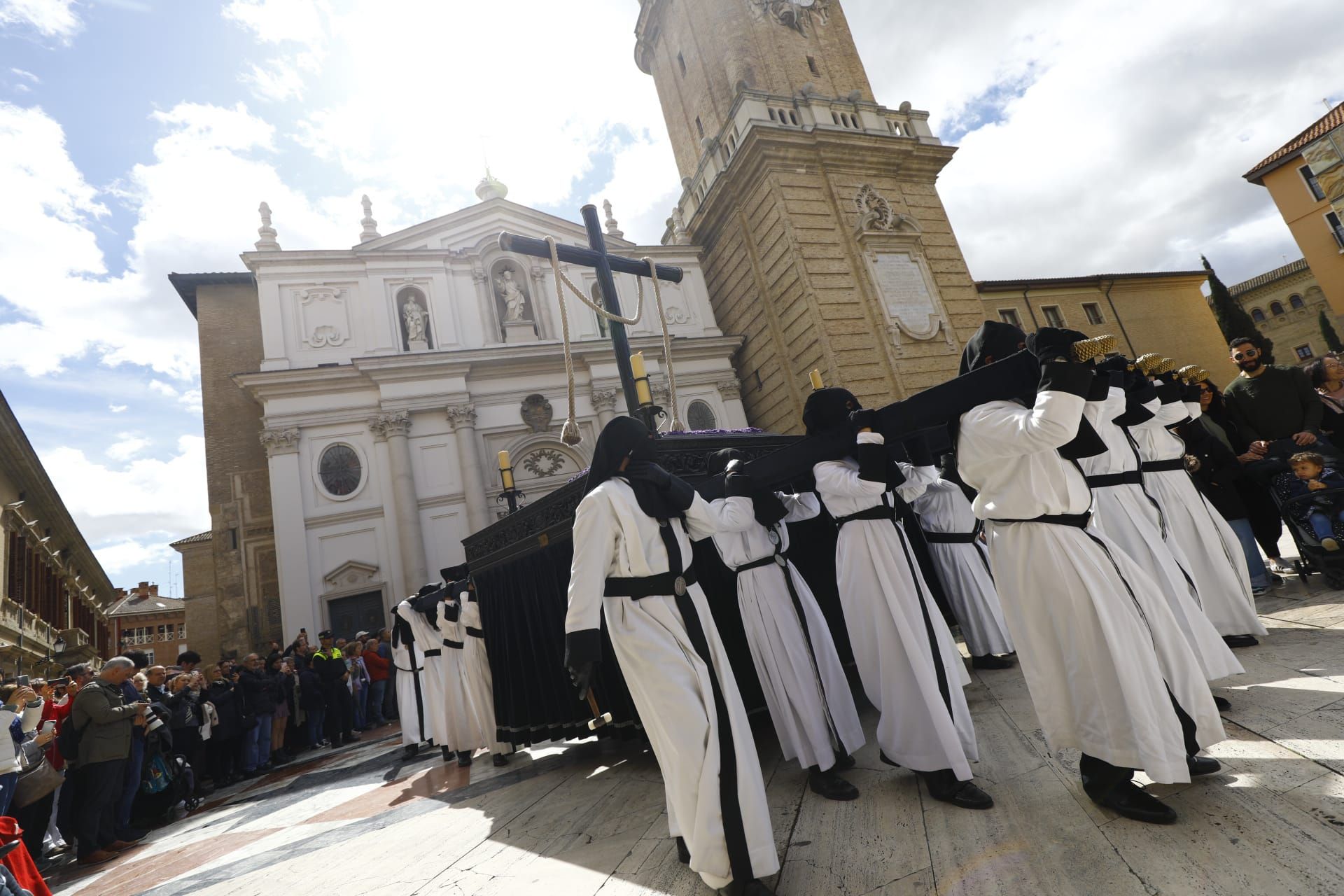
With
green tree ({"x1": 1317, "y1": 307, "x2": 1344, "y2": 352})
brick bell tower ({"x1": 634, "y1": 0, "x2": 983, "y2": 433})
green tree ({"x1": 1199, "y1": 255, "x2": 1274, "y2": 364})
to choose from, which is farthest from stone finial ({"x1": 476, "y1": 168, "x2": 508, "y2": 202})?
green tree ({"x1": 1317, "y1": 307, "x2": 1344, "y2": 352})

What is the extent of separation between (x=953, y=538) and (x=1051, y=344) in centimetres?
304

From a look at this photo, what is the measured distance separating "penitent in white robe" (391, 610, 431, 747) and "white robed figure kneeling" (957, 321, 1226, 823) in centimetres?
667

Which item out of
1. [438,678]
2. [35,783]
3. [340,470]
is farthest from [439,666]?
[340,470]

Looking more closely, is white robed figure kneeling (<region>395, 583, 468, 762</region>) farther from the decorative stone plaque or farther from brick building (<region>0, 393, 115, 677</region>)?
the decorative stone plaque

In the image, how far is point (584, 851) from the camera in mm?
3033

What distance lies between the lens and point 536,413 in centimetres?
1694

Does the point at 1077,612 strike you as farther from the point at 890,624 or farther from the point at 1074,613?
the point at 890,624

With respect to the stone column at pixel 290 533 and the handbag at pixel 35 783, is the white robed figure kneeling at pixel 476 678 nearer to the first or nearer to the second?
the handbag at pixel 35 783

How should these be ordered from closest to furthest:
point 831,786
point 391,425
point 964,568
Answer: point 831,786 < point 964,568 < point 391,425

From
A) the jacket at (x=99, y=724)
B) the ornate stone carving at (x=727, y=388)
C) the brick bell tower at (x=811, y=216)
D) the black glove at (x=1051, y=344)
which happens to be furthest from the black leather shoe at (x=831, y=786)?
the ornate stone carving at (x=727, y=388)

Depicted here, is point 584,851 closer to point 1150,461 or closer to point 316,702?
point 1150,461

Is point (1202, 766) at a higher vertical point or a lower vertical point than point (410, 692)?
lower

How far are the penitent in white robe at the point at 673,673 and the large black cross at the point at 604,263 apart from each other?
8.57ft

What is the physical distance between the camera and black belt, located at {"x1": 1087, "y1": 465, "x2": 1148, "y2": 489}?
3.78 m
